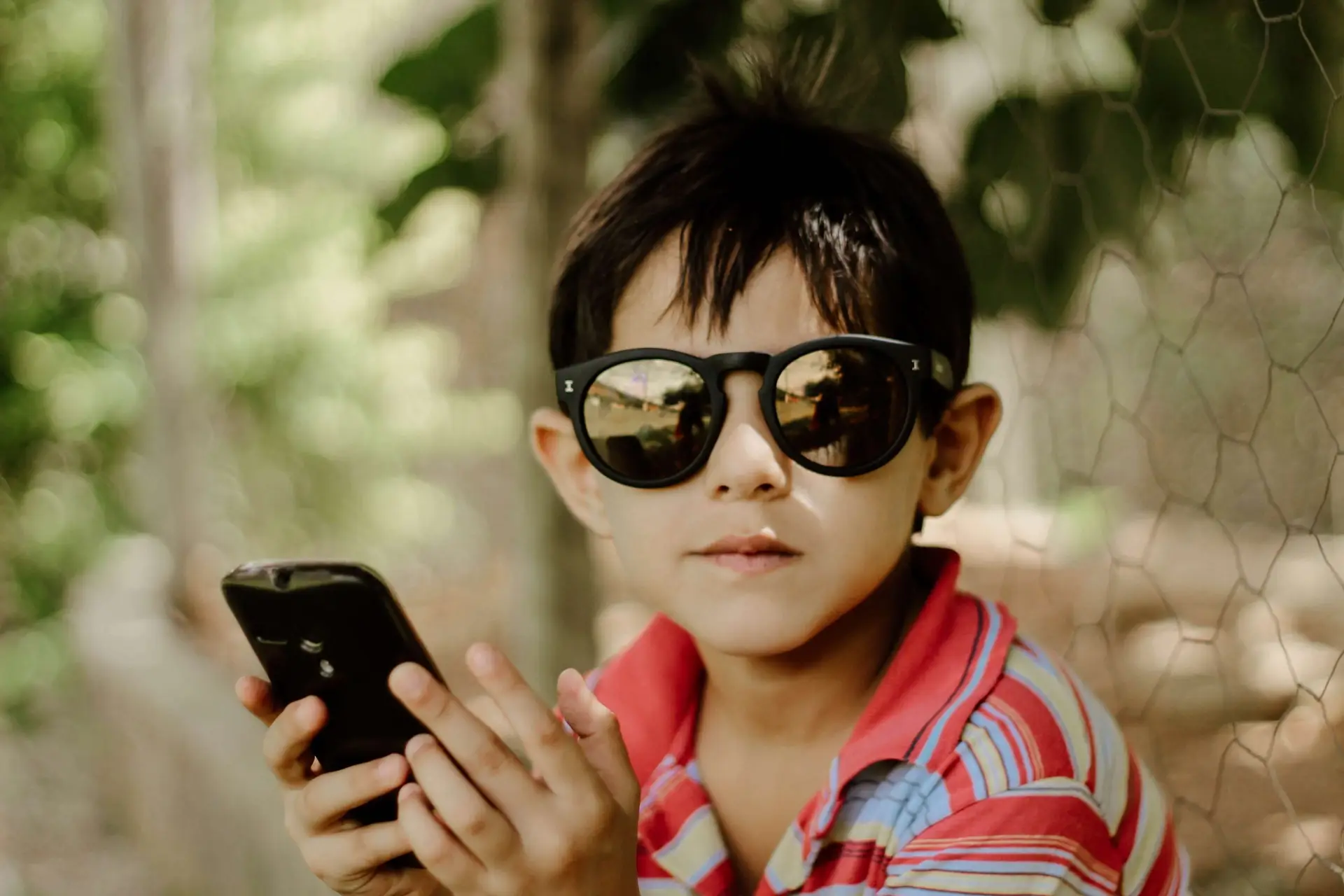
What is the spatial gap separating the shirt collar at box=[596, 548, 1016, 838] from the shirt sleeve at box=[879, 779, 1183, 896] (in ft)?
0.21

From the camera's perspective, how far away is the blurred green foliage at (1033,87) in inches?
47.2

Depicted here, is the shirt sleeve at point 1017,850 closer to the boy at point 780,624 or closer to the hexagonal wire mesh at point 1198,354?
the boy at point 780,624

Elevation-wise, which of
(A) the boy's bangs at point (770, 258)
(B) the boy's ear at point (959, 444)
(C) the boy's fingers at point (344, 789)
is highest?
(A) the boy's bangs at point (770, 258)

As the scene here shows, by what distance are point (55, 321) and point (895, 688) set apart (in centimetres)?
470

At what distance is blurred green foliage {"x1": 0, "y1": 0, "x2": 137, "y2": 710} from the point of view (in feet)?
16.2

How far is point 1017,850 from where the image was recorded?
0.90 metres

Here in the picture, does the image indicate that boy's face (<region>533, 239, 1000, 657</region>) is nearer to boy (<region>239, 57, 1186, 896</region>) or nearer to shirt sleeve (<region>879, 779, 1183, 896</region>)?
boy (<region>239, 57, 1186, 896</region>)

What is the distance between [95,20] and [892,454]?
4.99m

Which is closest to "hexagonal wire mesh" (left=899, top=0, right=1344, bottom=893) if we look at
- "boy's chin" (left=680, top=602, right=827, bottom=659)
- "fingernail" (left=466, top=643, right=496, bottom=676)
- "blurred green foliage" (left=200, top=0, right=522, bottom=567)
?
"boy's chin" (left=680, top=602, right=827, bottom=659)

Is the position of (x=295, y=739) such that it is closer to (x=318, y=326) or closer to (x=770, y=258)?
(x=770, y=258)

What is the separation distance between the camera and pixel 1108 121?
1418 millimetres

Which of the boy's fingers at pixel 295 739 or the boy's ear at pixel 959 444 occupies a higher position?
the boy's ear at pixel 959 444

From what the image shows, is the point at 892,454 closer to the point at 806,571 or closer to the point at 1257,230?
the point at 806,571

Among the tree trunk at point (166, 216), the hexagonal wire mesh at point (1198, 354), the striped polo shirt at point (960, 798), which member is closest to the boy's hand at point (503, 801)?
the striped polo shirt at point (960, 798)
